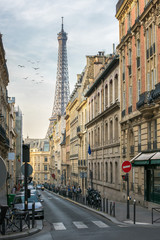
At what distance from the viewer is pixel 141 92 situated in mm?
30500

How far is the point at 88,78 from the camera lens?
66.8m

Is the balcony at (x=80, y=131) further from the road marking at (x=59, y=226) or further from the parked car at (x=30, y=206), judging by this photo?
the road marking at (x=59, y=226)

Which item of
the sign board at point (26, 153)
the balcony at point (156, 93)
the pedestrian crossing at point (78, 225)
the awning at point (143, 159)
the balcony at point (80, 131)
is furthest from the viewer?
the balcony at point (80, 131)

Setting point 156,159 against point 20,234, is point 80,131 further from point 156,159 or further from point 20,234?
point 20,234

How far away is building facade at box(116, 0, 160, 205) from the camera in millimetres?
26883

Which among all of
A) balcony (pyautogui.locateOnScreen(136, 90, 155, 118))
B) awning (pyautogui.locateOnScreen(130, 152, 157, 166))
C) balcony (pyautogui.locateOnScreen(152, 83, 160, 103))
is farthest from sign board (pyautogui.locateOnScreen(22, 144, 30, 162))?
balcony (pyautogui.locateOnScreen(136, 90, 155, 118))

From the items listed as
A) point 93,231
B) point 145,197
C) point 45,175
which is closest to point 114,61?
point 145,197

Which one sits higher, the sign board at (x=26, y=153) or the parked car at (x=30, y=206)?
the sign board at (x=26, y=153)

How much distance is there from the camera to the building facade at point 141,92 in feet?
88.2

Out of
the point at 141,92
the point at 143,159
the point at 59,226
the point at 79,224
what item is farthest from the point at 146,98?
the point at 59,226

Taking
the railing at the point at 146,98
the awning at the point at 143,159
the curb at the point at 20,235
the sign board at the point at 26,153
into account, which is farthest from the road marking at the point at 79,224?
the railing at the point at 146,98

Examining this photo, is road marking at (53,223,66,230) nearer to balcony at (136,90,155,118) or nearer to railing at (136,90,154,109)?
balcony at (136,90,155,118)

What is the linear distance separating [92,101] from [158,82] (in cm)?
3033

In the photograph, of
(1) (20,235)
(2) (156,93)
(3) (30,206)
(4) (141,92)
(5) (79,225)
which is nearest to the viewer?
(1) (20,235)
